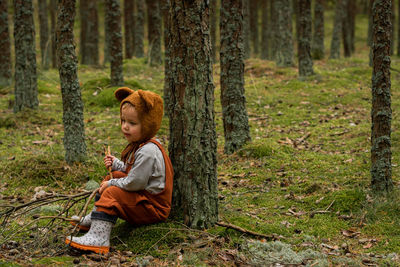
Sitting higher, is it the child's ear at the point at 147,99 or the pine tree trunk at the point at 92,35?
the pine tree trunk at the point at 92,35

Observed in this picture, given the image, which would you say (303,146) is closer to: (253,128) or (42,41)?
(253,128)

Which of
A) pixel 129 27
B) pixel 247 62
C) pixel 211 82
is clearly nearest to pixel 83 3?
pixel 129 27

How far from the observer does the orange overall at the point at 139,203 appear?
3855mm

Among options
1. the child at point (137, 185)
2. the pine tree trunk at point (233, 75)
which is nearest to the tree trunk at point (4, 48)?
the pine tree trunk at point (233, 75)

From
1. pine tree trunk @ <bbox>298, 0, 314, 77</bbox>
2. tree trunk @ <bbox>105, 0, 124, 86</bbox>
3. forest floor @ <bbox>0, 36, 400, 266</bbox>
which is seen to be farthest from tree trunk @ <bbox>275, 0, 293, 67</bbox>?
tree trunk @ <bbox>105, 0, 124, 86</bbox>

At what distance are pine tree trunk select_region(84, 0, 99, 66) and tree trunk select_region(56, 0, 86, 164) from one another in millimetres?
Answer: 14609

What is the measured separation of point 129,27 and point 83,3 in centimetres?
287

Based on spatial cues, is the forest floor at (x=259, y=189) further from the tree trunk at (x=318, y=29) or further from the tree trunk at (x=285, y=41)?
the tree trunk at (x=318, y=29)

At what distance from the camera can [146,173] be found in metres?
3.83

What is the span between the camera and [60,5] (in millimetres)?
6047

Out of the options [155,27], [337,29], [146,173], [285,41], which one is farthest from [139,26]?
[146,173]

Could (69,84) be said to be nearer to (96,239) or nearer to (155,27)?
(96,239)

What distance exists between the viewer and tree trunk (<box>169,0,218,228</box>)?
3.93 metres

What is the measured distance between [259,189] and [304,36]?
26.9ft
